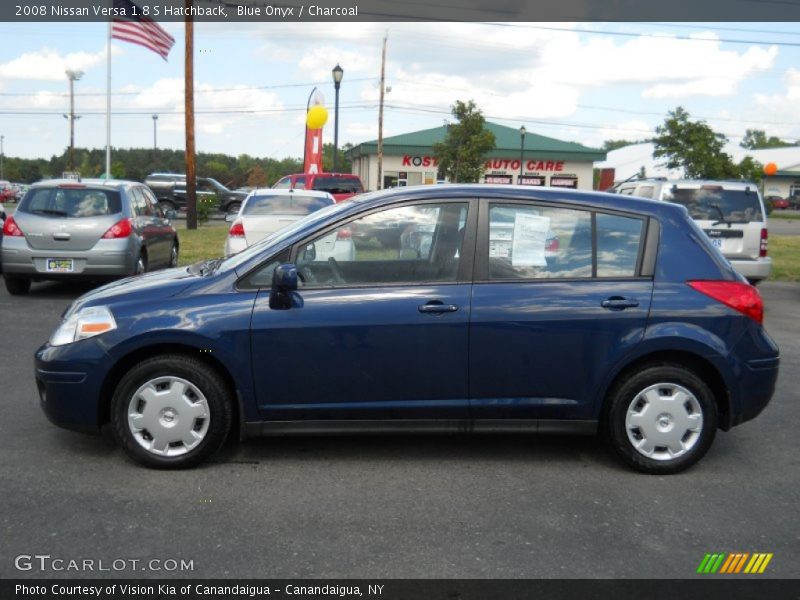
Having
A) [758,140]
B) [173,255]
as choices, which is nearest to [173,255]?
[173,255]

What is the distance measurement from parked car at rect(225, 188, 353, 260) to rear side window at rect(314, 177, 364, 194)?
983 cm

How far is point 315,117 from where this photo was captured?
Result: 3145 cm

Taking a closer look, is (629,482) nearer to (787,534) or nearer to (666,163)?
(787,534)

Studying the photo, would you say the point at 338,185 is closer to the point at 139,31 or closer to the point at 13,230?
the point at 139,31

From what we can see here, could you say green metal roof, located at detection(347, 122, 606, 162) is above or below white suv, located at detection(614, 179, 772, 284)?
above

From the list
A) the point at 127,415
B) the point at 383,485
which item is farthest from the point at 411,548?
the point at 127,415

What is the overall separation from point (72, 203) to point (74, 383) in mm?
7095

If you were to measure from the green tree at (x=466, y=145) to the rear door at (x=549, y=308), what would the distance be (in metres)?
33.7

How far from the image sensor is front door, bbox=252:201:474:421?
473 cm

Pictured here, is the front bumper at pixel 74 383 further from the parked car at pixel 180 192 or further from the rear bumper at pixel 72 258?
the parked car at pixel 180 192

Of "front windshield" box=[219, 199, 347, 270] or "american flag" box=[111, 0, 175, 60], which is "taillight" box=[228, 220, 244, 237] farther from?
"american flag" box=[111, 0, 175, 60]

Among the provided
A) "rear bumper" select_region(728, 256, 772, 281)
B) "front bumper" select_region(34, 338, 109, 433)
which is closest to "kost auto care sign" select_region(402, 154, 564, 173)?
"rear bumper" select_region(728, 256, 772, 281)

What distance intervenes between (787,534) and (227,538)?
270 centimetres

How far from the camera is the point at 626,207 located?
5.03 metres
